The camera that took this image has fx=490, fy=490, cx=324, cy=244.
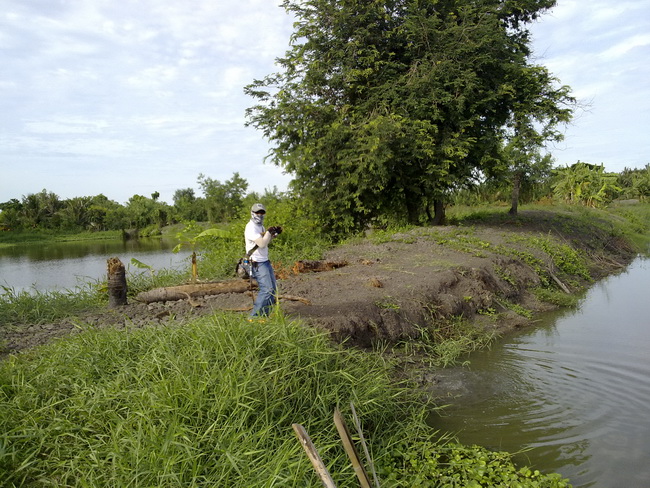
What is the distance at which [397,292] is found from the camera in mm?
7930

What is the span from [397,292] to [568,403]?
10.1ft

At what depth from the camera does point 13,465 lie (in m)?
3.33

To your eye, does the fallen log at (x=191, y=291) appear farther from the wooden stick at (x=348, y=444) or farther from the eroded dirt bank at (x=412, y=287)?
the wooden stick at (x=348, y=444)

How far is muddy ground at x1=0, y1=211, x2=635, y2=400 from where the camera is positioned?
671 cm

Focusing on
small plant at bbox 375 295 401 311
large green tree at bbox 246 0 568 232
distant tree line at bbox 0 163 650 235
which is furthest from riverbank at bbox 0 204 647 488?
distant tree line at bbox 0 163 650 235

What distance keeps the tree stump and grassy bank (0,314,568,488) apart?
3.65m

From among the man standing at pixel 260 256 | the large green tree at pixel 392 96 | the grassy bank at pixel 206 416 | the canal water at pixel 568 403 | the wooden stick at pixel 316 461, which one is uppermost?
the large green tree at pixel 392 96

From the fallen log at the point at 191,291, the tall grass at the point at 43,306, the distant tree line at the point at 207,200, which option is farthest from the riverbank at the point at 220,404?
the distant tree line at the point at 207,200

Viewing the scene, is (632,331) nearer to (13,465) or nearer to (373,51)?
(13,465)

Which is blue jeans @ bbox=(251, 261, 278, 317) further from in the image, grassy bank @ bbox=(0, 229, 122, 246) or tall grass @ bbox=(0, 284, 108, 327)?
grassy bank @ bbox=(0, 229, 122, 246)

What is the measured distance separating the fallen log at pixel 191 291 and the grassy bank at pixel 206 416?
12.2ft

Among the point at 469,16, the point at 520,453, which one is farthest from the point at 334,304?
the point at 469,16

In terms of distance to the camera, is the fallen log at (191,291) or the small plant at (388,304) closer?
the small plant at (388,304)

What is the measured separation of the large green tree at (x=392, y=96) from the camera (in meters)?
13.9
